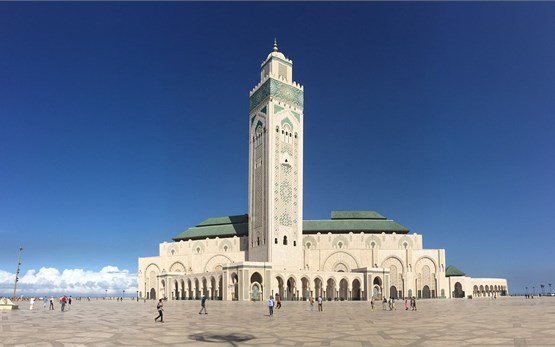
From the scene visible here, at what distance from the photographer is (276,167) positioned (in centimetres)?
7069

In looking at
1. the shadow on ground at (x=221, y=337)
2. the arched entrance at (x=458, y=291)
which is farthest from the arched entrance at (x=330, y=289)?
the shadow on ground at (x=221, y=337)

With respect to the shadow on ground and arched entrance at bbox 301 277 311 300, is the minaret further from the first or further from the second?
the shadow on ground

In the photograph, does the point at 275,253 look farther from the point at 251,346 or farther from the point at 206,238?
the point at 251,346

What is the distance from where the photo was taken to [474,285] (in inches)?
3312

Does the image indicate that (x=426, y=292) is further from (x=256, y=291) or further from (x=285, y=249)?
(x=256, y=291)

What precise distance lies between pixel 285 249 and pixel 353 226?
51.4 feet

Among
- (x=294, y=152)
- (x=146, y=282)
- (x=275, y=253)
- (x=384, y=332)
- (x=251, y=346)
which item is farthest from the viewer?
(x=146, y=282)

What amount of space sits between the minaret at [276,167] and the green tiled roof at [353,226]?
305 inches

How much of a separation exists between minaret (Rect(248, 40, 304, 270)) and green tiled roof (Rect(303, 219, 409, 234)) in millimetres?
7738

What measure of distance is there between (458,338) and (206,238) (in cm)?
7057

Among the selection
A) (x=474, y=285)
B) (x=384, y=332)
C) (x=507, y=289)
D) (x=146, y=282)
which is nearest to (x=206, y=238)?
(x=146, y=282)

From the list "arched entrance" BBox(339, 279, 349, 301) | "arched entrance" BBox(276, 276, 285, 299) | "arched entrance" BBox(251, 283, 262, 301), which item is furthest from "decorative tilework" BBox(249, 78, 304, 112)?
"arched entrance" BBox(251, 283, 262, 301)

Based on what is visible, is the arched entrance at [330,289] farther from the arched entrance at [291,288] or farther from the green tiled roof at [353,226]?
the green tiled roof at [353,226]

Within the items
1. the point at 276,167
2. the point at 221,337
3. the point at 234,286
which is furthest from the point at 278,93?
the point at 221,337
